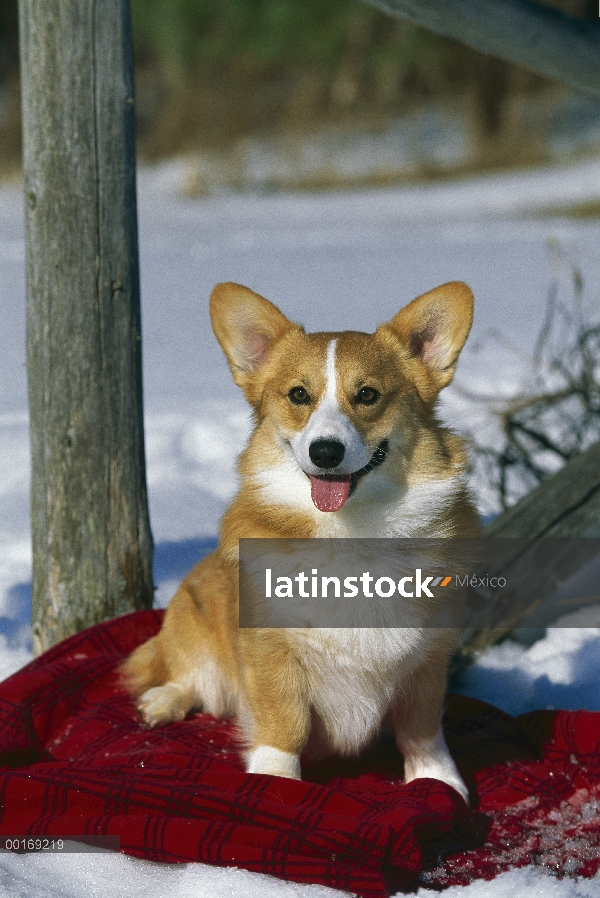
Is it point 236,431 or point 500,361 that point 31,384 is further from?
point 500,361

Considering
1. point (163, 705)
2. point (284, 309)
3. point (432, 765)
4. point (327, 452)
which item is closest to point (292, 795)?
point (432, 765)

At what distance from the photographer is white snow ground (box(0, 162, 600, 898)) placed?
2010 mm

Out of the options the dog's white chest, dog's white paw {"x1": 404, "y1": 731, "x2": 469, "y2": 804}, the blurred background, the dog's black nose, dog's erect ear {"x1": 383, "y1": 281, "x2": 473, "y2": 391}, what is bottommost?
dog's white paw {"x1": 404, "y1": 731, "x2": 469, "y2": 804}

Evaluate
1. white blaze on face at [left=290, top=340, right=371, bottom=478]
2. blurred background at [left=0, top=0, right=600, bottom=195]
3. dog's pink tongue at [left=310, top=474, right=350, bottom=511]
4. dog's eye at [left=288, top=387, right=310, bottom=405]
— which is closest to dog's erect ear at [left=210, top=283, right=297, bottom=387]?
dog's eye at [left=288, top=387, right=310, bottom=405]

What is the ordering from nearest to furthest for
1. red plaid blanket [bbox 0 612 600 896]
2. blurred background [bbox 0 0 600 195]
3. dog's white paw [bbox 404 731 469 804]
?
red plaid blanket [bbox 0 612 600 896], dog's white paw [bbox 404 731 469 804], blurred background [bbox 0 0 600 195]

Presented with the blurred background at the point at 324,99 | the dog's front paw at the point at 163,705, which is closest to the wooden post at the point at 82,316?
the dog's front paw at the point at 163,705

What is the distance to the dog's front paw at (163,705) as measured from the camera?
2686 millimetres

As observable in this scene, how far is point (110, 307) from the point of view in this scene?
9.06 feet

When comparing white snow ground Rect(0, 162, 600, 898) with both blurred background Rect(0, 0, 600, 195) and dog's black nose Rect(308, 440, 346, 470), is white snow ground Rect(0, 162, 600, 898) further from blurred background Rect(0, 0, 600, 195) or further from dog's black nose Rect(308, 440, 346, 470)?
blurred background Rect(0, 0, 600, 195)

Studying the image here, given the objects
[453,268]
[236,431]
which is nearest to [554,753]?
[236,431]

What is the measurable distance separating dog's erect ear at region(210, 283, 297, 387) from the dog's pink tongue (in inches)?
19.0

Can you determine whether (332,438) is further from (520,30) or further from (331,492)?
(520,30)

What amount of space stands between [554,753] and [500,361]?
11.5 ft

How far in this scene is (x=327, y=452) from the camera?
2.07 meters
